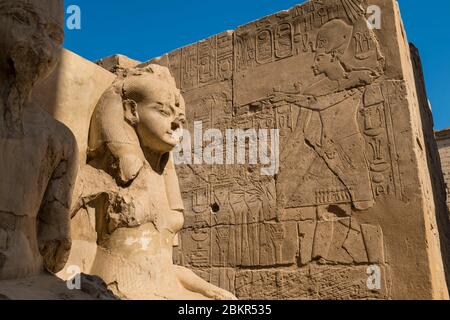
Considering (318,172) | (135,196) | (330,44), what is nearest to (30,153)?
(135,196)

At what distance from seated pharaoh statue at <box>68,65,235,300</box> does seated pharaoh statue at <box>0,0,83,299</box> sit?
647 mm

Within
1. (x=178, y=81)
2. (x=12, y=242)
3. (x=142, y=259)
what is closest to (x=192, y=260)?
(x=178, y=81)

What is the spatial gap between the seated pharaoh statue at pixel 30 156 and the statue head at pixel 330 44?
371 centimetres

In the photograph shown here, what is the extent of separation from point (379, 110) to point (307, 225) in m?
1.40

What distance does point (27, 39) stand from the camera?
1.67 m

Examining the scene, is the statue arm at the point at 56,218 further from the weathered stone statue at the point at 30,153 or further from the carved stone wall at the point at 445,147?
the carved stone wall at the point at 445,147

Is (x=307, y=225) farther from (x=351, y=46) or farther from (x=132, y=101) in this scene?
(x=132, y=101)

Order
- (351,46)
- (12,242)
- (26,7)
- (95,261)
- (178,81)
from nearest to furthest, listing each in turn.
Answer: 1. (12,242)
2. (26,7)
3. (95,261)
4. (351,46)
5. (178,81)

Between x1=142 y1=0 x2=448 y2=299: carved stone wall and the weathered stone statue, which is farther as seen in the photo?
x1=142 y1=0 x2=448 y2=299: carved stone wall

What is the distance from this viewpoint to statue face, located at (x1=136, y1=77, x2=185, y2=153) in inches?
108

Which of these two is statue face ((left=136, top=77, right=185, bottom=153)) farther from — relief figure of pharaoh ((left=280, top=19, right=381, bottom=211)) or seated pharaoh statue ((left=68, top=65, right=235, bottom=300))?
relief figure of pharaoh ((left=280, top=19, right=381, bottom=211))

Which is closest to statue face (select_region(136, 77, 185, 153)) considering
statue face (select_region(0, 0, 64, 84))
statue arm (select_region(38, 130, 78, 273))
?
statue arm (select_region(38, 130, 78, 273))

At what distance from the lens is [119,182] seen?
259 centimetres

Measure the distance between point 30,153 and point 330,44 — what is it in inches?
162
